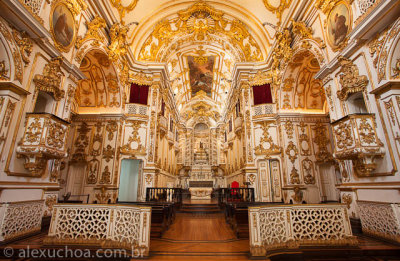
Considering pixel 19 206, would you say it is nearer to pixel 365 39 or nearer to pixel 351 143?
pixel 351 143

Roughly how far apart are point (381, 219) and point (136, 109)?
11.7 metres

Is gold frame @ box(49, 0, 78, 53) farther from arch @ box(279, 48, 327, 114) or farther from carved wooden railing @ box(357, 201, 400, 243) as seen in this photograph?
carved wooden railing @ box(357, 201, 400, 243)

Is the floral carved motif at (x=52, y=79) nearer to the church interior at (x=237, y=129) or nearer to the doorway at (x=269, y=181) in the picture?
the church interior at (x=237, y=129)

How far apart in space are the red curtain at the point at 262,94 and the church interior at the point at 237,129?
0.30ft

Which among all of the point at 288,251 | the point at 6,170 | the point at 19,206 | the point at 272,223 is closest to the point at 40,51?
the point at 6,170

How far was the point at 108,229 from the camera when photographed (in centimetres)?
437

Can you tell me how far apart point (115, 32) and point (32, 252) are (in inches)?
385

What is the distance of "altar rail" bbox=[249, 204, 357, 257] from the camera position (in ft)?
13.6

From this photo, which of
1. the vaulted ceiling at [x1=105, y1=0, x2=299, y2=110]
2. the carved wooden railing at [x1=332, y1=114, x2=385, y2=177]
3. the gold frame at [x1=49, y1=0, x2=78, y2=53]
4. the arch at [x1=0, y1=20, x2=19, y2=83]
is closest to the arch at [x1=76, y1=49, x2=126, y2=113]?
the vaulted ceiling at [x1=105, y1=0, x2=299, y2=110]

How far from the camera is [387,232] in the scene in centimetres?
455

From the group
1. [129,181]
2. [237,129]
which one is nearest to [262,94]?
[237,129]

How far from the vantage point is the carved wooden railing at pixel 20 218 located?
4.27 meters

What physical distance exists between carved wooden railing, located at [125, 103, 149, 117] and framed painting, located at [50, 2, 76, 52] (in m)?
5.17

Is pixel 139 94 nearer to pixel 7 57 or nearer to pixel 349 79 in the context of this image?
pixel 7 57
